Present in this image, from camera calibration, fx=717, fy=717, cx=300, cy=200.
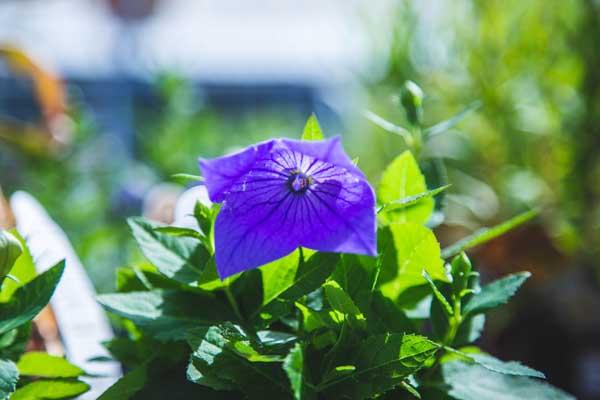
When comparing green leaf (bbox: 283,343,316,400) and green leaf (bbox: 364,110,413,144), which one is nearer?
green leaf (bbox: 283,343,316,400)

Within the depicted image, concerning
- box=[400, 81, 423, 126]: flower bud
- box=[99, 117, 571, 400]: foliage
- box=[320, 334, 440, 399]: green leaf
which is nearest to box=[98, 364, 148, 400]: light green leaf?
box=[99, 117, 571, 400]: foliage

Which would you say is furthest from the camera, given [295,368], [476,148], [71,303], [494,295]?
[476,148]

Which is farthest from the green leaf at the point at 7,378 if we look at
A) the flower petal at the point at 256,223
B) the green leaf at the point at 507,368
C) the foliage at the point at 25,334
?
the green leaf at the point at 507,368

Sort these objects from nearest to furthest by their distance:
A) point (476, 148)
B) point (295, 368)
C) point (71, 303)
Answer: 1. point (295, 368)
2. point (71, 303)
3. point (476, 148)

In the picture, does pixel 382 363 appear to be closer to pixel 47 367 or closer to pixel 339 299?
pixel 339 299

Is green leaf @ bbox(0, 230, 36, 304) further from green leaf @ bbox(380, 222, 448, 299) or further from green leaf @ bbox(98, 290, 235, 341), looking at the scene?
green leaf @ bbox(380, 222, 448, 299)

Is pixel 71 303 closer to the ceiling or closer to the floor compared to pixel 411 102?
closer to the floor

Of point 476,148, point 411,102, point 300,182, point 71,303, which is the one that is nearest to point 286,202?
point 300,182

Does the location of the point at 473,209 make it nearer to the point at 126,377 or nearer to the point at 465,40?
the point at 465,40
